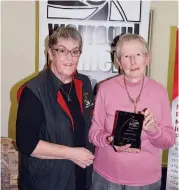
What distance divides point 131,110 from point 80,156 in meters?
0.34

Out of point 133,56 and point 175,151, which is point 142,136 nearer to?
point 133,56

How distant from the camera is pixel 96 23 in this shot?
225cm

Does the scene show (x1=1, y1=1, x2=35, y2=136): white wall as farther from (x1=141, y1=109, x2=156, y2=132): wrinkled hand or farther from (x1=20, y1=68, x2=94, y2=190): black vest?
(x1=141, y1=109, x2=156, y2=132): wrinkled hand

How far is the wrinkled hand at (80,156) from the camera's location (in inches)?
59.1

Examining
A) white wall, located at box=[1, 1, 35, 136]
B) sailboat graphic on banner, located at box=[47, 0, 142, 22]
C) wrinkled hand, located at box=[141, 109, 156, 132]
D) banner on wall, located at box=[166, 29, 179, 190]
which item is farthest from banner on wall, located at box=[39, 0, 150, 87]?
wrinkled hand, located at box=[141, 109, 156, 132]

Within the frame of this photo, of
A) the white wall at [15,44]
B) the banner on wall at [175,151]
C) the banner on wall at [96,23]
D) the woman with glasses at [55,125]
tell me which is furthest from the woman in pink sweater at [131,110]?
the white wall at [15,44]

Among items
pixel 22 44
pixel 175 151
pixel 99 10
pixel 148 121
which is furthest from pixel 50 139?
pixel 22 44

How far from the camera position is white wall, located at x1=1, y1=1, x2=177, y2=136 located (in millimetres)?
2877

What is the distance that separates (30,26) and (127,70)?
1.60m

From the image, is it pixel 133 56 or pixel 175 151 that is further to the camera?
pixel 175 151

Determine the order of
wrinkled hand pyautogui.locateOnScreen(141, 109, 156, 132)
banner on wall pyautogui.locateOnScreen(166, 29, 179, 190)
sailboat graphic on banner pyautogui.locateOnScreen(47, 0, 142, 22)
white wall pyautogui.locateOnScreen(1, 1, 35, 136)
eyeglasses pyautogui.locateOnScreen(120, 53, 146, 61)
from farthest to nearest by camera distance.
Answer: white wall pyautogui.locateOnScreen(1, 1, 35, 136) < sailboat graphic on banner pyautogui.locateOnScreen(47, 0, 142, 22) < banner on wall pyautogui.locateOnScreen(166, 29, 179, 190) < eyeglasses pyautogui.locateOnScreen(120, 53, 146, 61) < wrinkled hand pyautogui.locateOnScreen(141, 109, 156, 132)

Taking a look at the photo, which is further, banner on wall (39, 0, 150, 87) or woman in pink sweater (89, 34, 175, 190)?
banner on wall (39, 0, 150, 87)

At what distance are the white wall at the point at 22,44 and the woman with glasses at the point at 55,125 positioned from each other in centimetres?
142

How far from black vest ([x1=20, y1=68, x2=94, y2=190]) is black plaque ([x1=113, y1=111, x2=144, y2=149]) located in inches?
9.2
